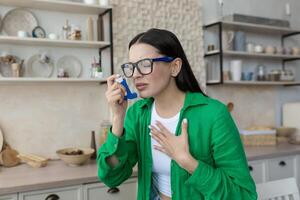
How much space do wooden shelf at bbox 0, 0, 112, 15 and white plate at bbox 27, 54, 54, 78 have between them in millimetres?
362

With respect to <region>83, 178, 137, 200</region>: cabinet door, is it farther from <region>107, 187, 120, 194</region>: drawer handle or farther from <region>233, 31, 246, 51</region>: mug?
<region>233, 31, 246, 51</region>: mug

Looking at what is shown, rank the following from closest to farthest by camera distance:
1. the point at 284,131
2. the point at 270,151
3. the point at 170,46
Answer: the point at 170,46
the point at 270,151
the point at 284,131

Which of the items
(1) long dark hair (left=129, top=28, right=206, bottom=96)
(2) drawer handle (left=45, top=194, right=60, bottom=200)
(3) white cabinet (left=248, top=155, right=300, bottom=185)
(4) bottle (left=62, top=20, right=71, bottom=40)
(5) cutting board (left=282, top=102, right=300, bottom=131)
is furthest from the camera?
(5) cutting board (left=282, top=102, right=300, bottom=131)

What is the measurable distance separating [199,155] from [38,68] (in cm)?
168

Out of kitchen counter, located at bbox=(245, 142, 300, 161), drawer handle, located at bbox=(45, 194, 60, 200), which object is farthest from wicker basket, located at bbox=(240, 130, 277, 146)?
drawer handle, located at bbox=(45, 194, 60, 200)

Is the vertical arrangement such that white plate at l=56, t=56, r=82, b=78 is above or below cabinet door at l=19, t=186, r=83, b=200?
above

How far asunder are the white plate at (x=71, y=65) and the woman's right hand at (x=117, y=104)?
142cm

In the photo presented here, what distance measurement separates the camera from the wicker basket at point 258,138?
3.08 meters

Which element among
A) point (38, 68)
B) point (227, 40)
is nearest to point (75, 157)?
point (38, 68)

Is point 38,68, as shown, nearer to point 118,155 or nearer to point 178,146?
point 118,155

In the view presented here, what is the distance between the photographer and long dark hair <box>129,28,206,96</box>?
121cm

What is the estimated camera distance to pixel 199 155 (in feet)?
3.94

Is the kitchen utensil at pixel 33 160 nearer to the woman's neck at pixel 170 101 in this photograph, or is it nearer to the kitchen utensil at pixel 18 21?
the kitchen utensil at pixel 18 21

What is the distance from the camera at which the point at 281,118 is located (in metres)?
3.64
